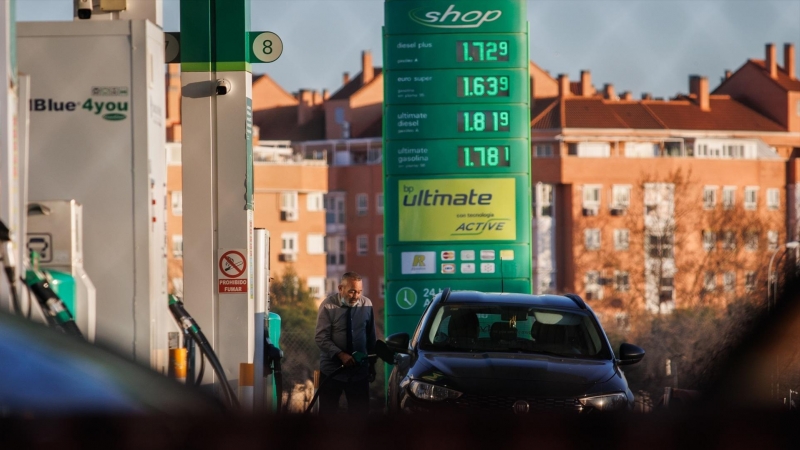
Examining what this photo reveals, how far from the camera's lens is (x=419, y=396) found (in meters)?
7.55

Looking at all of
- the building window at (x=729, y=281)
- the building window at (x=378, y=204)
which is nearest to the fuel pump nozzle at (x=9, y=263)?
the building window at (x=729, y=281)

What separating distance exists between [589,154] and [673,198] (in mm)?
11436

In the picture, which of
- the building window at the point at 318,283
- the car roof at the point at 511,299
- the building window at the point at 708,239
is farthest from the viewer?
the building window at the point at 318,283

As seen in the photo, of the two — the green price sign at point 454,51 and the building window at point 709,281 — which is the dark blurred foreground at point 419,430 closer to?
the green price sign at point 454,51

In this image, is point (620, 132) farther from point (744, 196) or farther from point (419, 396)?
point (419, 396)

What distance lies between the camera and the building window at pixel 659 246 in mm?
73375

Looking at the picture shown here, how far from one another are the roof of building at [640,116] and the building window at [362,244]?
13282 mm

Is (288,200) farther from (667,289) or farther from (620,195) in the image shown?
(667,289)

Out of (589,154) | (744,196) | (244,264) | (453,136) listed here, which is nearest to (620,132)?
(589,154)

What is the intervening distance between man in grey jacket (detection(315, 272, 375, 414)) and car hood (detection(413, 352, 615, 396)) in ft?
4.89

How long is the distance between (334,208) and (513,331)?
78.2 meters

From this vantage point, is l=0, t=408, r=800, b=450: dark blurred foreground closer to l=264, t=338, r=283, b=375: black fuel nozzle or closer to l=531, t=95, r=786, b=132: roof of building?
l=264, t=338, r=283, b=375: black fuel nozzle

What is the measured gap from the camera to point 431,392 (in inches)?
296

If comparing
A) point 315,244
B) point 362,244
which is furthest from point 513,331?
point 362,244
